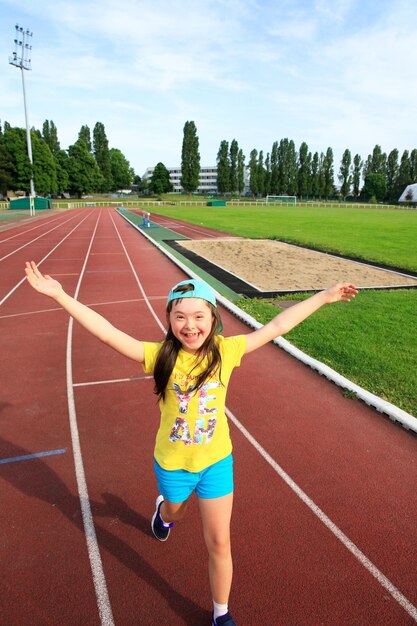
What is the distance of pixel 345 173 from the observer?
357 feet

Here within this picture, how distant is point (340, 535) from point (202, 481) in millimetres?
1604

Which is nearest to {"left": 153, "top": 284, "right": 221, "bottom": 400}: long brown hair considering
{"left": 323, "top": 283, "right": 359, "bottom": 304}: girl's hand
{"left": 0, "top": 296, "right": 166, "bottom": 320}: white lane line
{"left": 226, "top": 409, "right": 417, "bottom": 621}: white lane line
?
{"left": 323, "top": 283, "right": 359, "bottom": 304}: girl's hand

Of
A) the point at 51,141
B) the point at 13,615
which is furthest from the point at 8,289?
the point at 51,141

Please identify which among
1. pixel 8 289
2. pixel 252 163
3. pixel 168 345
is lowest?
pixel 8 289

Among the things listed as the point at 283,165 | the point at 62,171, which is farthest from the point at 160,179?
the point at 283,165

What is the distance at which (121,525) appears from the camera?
3.38m

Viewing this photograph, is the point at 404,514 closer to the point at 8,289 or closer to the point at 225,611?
the point at 225,611

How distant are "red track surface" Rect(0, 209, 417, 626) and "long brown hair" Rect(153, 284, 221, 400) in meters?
1.50

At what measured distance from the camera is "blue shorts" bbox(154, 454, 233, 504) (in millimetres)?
2318

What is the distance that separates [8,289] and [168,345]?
11130 millimetres

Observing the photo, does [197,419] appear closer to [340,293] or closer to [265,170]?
[340,293]

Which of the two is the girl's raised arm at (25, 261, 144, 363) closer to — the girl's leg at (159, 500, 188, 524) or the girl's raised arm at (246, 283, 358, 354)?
the girl's raised arm at (246, 283, 358, 354)

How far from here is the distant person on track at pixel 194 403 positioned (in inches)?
89.6

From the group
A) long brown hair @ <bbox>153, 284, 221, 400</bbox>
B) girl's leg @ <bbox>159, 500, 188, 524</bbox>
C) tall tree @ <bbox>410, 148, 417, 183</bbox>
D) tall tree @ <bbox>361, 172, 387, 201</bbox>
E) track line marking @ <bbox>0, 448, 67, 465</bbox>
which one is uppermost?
tall tree @ <bbox>410, 148, 417, 183</bbox>
